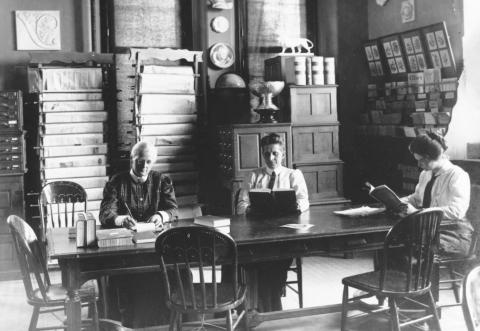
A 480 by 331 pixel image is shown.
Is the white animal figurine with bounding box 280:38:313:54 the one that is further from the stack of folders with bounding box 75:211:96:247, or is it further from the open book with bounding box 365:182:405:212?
the stack of folders with bounding box 75:211:96:247

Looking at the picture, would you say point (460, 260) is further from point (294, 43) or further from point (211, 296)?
point (294, 43)

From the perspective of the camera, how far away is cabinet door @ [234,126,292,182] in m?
6.96

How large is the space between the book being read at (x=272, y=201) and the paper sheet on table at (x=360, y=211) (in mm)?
378

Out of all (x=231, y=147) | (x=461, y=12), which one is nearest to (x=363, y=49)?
(x=461, y=12)

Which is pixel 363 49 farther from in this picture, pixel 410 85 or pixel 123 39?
pixel 123 39

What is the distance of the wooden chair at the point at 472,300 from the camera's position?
2359 millimetres

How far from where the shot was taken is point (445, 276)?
20.9ft

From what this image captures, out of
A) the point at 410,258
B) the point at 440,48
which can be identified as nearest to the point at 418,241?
the point at 410,258

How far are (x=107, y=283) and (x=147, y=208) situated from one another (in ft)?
2.15

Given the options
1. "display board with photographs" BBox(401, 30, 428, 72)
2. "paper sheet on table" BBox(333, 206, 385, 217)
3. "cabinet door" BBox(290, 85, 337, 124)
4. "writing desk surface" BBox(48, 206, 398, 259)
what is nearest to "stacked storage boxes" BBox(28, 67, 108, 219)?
"cabinet door" BBox(290, 85, 337, 124)

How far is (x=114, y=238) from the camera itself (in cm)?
389

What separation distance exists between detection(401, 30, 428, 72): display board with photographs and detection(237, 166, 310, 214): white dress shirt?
2390mm

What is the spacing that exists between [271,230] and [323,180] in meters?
3.29

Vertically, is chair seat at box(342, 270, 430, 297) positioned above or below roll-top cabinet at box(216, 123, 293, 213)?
→ below
